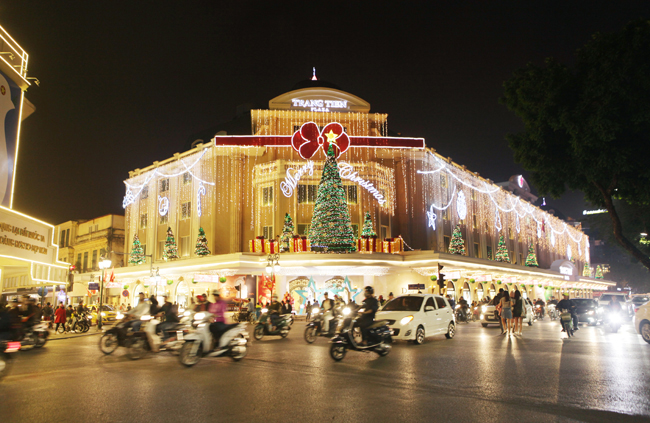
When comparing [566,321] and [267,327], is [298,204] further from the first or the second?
[566,321]

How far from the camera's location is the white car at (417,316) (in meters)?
15.1

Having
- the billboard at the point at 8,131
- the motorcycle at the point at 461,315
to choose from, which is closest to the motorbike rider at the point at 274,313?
the billboard at the point at 8,131

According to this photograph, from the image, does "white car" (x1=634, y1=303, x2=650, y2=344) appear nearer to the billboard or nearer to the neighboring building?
the neighboring building

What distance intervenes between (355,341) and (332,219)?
68.9ft

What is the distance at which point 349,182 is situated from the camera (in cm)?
3762

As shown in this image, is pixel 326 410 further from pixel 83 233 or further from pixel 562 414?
pixel 83 233

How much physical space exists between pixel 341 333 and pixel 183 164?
3417cm

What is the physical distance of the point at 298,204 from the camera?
37.4 m

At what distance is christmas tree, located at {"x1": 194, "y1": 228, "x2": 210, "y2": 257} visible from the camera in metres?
37.6

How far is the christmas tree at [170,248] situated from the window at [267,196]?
342 inches

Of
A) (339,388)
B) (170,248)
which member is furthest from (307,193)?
(339,388)

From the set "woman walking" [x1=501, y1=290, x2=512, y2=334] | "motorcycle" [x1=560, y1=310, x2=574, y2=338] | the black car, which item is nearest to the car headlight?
"woman walking" [x1=501, y1=290, x2=512, y2=334]

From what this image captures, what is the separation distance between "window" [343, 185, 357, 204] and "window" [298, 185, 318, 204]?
7.88ft

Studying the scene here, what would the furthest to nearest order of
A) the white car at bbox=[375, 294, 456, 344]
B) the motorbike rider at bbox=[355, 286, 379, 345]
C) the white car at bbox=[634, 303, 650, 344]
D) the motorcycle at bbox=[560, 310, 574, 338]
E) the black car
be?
1. the black car
2. the motorcycle at bbox=[560, 310, 574, 338]
3. the white car at bbox=[634, 303, 650, 344]
4. the white car at bbox=[375, 294, 456, 344]
5. the motorbike rider at bbox=[355, 286, 379, 345]
